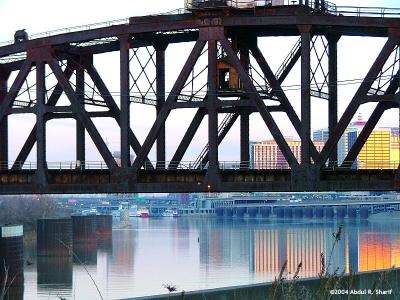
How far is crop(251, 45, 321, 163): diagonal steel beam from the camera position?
114 ft

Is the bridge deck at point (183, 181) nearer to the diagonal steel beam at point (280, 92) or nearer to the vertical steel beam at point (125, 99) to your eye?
the vertical steel beam at point (125, 99)

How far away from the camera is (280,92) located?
36.0 metres

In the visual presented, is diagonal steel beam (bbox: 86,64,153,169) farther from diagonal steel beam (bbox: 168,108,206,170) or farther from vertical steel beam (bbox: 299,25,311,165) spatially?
vertical steel beam (bbox: 299,25,311,165)

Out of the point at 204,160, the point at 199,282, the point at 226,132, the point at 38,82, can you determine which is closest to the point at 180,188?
the point at 204,160

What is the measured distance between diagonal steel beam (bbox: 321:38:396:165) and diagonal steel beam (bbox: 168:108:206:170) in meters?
6.58

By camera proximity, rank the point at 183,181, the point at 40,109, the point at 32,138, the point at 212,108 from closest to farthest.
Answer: the point at 212,108
the point at 183,181
the point at 40,109
the point at 32,138

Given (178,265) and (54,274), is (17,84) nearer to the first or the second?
(54,274)

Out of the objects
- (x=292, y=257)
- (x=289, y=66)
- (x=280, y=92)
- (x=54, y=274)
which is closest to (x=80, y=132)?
(x=289, y=66)

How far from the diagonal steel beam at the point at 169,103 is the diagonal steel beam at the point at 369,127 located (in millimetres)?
7663

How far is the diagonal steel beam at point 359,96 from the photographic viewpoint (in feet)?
107

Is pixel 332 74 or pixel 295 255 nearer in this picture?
pixel 332 74

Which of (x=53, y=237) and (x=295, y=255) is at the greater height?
(x=53, y=237)

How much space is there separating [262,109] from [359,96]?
12.9ft

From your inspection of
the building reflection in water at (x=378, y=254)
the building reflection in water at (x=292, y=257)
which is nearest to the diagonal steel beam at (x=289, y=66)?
the building reflection in water at (x=292, y=257)
